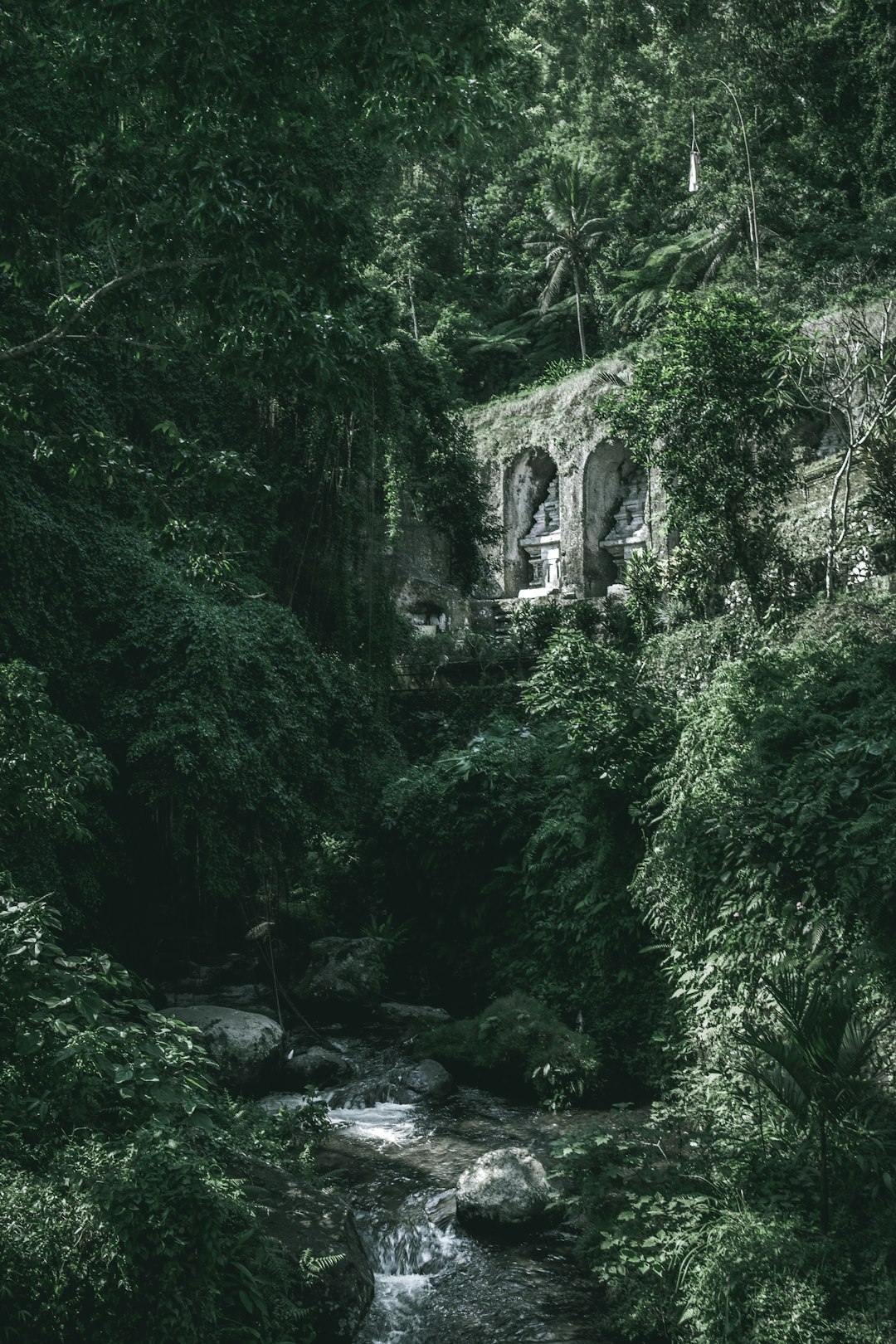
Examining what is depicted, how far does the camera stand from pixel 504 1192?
22.9 ft

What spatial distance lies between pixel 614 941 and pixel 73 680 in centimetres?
576

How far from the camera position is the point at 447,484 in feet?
66.8

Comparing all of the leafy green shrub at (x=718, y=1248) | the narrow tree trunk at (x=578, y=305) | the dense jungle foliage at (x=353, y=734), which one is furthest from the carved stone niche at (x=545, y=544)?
the leafy green shrub at (x=718, y=1248)

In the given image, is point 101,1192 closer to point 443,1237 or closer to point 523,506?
point 443,1237

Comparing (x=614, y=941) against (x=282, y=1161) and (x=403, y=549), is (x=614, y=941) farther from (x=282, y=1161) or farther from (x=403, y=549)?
(x=403, y=549)

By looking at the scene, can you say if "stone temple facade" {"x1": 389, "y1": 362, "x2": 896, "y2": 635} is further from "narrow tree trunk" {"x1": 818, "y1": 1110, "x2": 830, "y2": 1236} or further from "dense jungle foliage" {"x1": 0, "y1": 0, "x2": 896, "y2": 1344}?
"narrow tree trunk" {"x1": 818, "y1": 1110, "x2": 830, "y2": 1236}

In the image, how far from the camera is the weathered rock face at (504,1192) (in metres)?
6.90

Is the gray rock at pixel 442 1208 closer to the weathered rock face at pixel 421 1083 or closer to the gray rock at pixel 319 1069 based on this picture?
the weathered rock face at pixel 421 1083

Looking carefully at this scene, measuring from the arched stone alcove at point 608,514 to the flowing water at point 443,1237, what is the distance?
71.5ft

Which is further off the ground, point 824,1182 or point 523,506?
point 523,506

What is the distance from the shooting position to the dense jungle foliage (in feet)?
16.8

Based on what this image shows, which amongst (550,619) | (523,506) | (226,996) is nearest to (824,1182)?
(226,996)

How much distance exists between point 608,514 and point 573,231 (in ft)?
40.6

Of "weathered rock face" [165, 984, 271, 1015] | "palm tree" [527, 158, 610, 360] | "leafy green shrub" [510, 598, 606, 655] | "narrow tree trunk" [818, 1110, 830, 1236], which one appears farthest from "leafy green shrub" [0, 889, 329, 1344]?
"palm tree" [527, 158, 610, 360]
